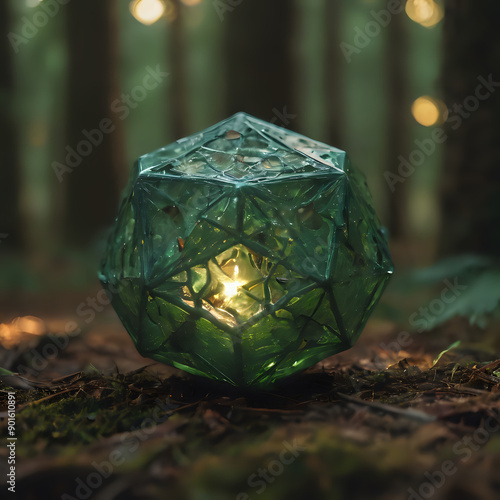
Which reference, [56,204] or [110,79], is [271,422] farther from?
[56,204]

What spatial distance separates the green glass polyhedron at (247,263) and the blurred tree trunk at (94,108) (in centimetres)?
568

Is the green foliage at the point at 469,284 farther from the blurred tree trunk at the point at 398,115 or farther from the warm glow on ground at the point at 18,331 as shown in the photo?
the blurred tree trunk at the point at 398,115

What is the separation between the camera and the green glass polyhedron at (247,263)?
1.72 meters

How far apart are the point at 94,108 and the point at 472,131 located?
17.5 ft

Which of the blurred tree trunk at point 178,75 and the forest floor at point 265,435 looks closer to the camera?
the forest floor at point 265,435

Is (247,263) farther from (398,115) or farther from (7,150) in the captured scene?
(398,115)

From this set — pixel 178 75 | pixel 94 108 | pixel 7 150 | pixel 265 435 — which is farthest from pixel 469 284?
pixel 178 75

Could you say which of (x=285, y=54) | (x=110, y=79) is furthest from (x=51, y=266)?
(x=285, y=54)

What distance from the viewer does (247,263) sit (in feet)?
5.77

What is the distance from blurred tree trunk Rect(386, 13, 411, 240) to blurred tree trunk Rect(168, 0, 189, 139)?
4.26m

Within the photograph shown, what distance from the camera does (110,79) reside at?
7.04m

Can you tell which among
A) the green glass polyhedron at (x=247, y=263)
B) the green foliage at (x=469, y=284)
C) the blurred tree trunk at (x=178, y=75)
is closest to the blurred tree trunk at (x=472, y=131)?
the green foliage at (x=469, y=284)

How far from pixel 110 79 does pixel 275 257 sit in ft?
20.3

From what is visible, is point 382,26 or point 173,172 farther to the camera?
point 382,26
